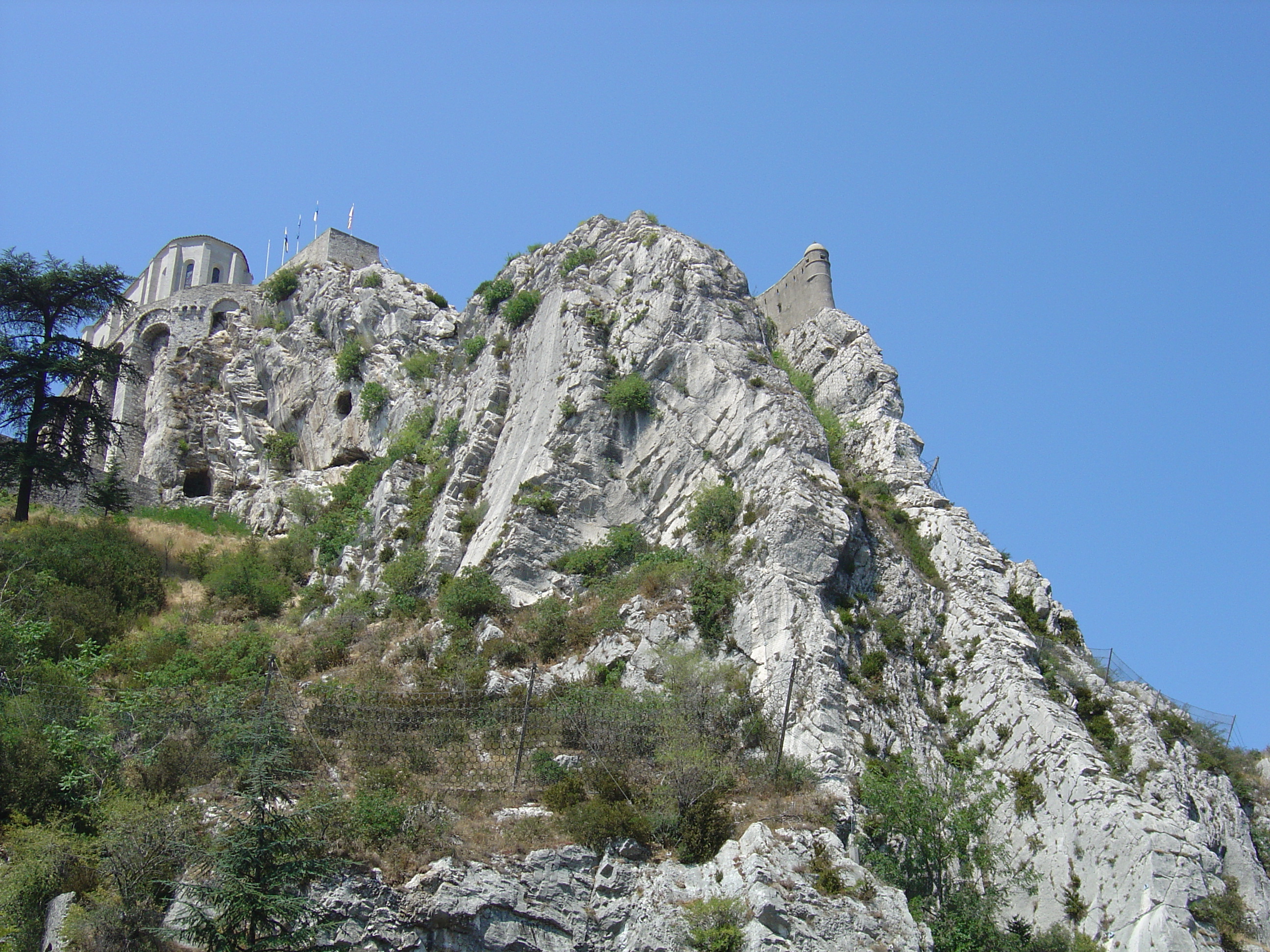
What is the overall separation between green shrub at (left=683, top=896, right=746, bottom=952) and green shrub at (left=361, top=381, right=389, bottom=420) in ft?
79.4

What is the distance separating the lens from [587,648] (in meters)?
23.0

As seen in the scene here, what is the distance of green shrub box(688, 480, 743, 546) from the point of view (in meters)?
24.6

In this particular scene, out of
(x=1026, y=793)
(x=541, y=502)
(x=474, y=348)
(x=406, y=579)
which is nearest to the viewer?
(x=1026, y=793)

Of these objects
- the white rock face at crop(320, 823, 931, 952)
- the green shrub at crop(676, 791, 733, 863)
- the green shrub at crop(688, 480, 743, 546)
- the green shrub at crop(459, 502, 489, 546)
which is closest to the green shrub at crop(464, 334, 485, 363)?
the green shrub at crop(459, 502, 489, 546)

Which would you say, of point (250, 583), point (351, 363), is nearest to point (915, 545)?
point (250, 583)

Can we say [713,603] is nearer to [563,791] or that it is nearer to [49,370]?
[563,791]

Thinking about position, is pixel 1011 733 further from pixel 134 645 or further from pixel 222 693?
pixel 134 645

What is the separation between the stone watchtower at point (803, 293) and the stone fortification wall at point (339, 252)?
16.6 m

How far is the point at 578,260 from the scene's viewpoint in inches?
1345

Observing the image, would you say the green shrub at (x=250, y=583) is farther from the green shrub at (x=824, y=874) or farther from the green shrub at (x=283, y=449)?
the green shrub at (x=824, y=874)

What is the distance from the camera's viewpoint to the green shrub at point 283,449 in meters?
38.8

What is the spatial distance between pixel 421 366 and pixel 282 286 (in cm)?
1033

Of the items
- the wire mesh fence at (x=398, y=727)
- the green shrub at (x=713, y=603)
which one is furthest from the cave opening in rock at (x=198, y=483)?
the green shrub at (x=713, y=603)

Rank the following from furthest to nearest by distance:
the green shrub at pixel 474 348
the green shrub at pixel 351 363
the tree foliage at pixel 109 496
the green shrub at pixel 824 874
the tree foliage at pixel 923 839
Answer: the green shrub at pixel 351 363 → the green shrub at pixel 474 348 → the tree foliage at pixel 109 496 → the tree foliage at pixel 923 839 → the green shrub at pixel 824 874
